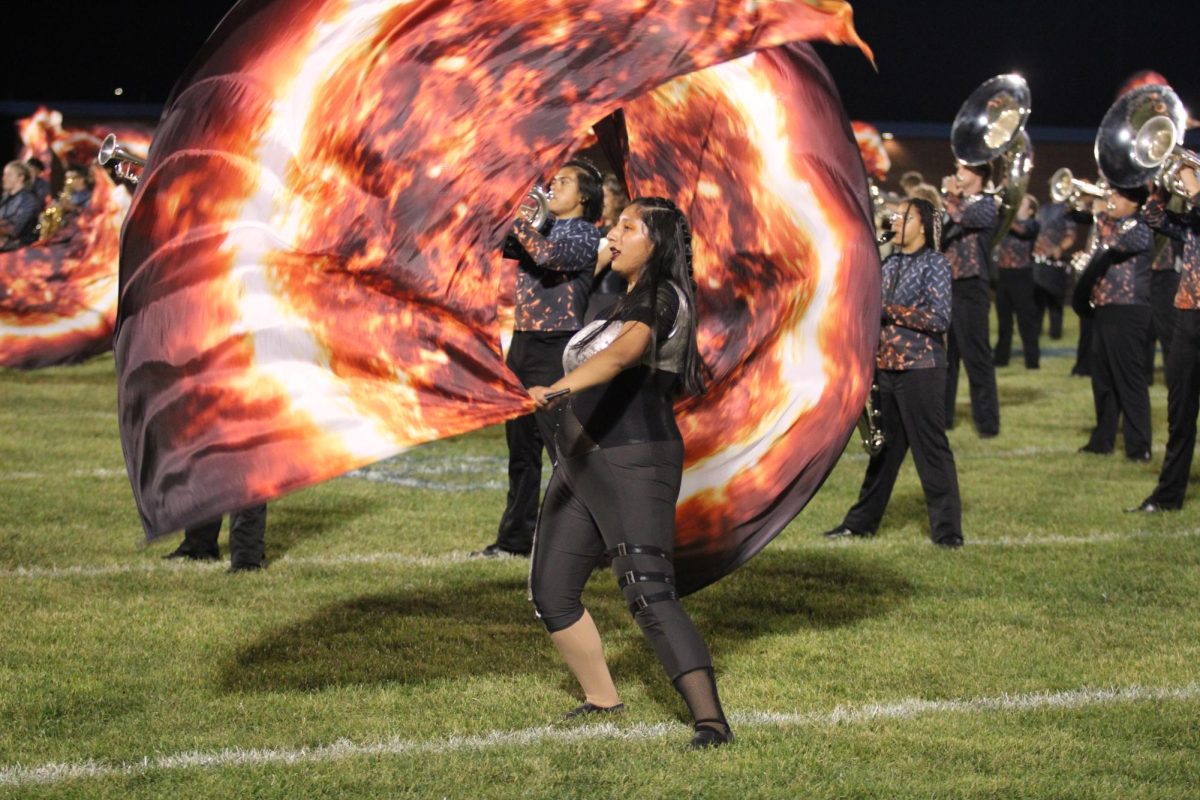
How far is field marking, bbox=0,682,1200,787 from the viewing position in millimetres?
4828

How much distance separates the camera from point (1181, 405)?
9.31 m

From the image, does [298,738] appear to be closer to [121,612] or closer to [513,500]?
[121,612]

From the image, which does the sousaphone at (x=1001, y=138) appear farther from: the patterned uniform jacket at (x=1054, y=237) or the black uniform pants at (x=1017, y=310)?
the patterned uniform jacket at (x=1054, y=237)

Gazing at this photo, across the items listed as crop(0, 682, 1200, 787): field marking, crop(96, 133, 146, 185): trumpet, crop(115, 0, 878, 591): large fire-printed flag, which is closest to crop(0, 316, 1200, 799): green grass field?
crop(0, 682, 1200, 787): field marking

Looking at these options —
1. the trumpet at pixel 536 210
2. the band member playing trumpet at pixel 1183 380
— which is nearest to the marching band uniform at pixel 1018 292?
the band member playing trumpet at pixel 1183 380

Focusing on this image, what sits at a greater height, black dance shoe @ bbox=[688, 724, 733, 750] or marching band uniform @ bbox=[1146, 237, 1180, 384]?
black dance shoe @ bbox=[688, 724, 733, 750]

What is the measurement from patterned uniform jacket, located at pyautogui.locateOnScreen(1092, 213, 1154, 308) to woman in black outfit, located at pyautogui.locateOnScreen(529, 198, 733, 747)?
23.0 feet

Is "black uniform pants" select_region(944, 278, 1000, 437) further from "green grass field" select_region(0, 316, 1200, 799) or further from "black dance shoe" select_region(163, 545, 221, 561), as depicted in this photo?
"black dance shoe" select_region(163, 545, 221, 561)

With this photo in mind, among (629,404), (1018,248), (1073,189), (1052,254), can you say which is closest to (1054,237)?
(1052,254)

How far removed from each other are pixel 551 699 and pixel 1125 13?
26.2 m

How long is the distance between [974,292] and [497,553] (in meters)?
5.91

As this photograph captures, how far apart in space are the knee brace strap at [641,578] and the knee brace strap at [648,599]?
1.5 inches

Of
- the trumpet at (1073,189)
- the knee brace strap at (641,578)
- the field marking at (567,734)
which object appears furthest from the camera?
the trumpet at (1073,189)

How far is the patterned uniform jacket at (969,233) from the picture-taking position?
40.9 ft
